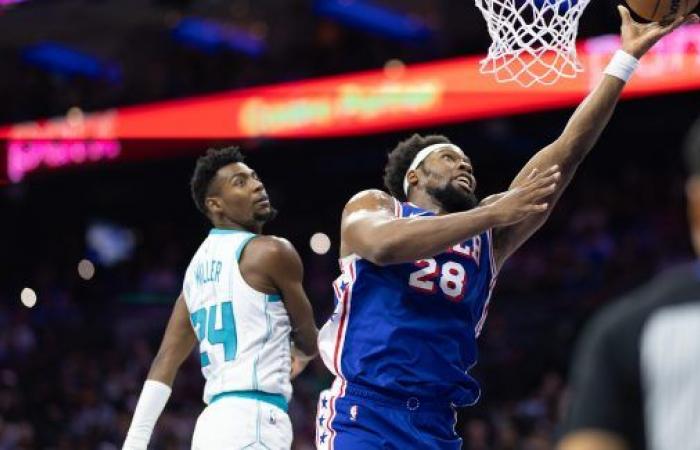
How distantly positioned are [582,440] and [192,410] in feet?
42.4

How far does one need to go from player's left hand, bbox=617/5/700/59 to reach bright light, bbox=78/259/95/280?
1560 cm

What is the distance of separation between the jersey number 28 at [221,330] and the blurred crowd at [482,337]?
6286 millimetres

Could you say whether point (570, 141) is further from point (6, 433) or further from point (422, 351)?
point (6, 433)

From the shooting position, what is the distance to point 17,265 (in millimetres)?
20250

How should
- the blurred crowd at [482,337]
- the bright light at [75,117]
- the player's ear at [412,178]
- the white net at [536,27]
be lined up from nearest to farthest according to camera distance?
the player's ear at [412,178]
the white net at [536,27]
the blurred crowd at [482,337]
the bright light at [75,117]

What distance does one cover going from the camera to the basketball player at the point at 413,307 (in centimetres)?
427

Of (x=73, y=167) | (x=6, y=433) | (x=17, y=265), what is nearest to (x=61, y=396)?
(x=6, y=433)

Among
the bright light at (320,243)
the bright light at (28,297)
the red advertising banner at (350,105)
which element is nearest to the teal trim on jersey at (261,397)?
the red advertising banner at (350,105)

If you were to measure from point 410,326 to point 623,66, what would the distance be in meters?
1.30

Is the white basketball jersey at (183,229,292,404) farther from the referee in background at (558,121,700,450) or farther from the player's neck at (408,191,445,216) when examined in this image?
the referee in background at (558,121,700,450)

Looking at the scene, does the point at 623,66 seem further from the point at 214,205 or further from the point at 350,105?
the point at 350,105

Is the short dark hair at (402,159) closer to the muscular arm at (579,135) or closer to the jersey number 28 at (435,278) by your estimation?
the muscular arm at (579,135)

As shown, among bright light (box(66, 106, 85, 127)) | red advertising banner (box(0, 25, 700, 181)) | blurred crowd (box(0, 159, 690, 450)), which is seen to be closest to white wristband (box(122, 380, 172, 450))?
blurred crowd (box(0, 159, 690, 450))

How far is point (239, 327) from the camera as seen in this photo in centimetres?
498
